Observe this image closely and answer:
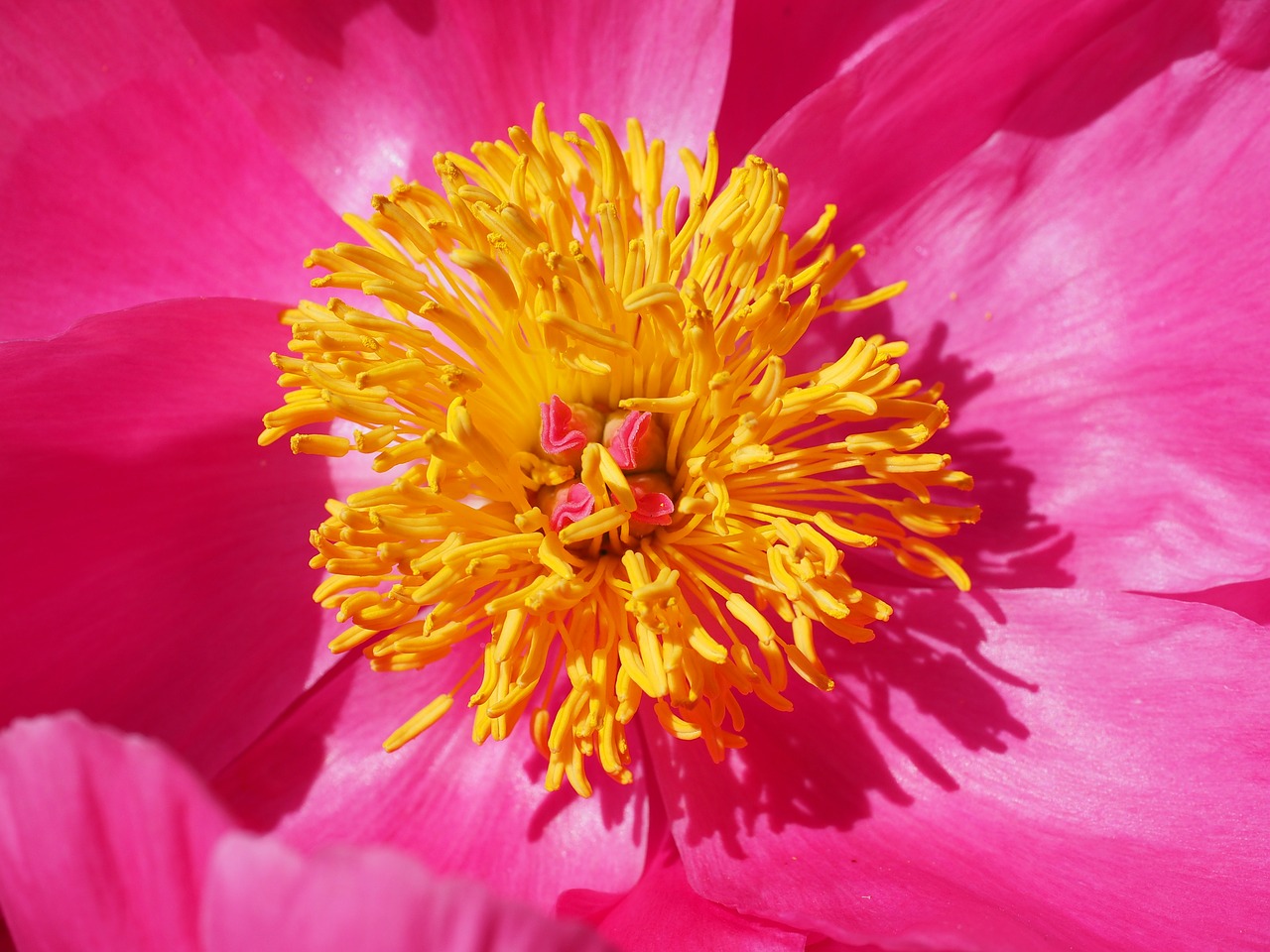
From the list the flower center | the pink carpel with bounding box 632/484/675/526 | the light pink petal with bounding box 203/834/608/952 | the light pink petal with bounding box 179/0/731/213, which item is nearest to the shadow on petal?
the light pink petal with bounding box 179/0/731/213

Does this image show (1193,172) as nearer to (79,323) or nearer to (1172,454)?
(1172,454)

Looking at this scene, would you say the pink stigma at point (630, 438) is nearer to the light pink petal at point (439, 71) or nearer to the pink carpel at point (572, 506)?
the pink carpel at point (572, 506)

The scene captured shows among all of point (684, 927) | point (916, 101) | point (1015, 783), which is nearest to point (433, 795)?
point (684, 927)

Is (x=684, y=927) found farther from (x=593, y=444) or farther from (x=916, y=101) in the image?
(x=916, y=101)

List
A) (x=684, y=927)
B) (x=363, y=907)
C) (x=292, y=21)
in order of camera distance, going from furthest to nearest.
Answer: (x=292, y=21) → (x=684, y=927) → (x=363, y=907)

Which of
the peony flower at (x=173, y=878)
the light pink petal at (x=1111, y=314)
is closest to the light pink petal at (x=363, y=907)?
the peony flower at (x=173, y=878)

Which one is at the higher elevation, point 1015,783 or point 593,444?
point 593,444

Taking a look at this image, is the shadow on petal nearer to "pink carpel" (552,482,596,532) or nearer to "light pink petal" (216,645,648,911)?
"pink carpel" (552,482,596,532)
